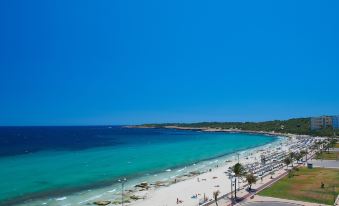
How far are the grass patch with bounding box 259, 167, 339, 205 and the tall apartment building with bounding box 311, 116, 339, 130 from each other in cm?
13434

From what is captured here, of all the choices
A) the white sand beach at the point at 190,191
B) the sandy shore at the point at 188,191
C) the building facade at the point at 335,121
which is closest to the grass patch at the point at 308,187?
the white sand beach at the point at 190,191

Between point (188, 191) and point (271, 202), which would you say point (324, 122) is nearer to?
point (188, 191)

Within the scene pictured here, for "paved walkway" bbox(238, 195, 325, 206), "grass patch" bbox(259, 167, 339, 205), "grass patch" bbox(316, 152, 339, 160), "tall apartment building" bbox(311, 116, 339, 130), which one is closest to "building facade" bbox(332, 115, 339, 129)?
"tall apartment building" bbox(311, 116, 339, 130)

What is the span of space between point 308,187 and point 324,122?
150264 mm

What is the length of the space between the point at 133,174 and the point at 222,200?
91.5ft

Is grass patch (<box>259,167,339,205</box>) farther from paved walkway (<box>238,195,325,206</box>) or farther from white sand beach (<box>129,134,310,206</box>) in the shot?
white sand beach (<box>129,134,310,206</box>)

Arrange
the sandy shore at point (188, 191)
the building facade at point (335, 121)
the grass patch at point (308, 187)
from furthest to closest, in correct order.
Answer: the building facade at point (335, 121) < the sandy shore at point (188, 191) < the grass patch at point (308, 187)

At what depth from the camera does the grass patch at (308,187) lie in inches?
1695

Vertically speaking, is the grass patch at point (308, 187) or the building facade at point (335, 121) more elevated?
the building facade at point (335, 121)

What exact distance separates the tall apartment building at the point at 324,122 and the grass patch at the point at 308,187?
134340mm

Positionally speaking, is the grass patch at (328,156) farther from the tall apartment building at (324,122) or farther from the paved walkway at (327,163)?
the tall apartment building at (324,122)

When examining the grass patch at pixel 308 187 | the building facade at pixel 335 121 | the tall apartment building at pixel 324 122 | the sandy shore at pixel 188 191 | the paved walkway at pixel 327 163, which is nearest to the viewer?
the grass patch at pixel 308 187

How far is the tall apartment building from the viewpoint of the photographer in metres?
186

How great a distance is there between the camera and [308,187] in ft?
160
